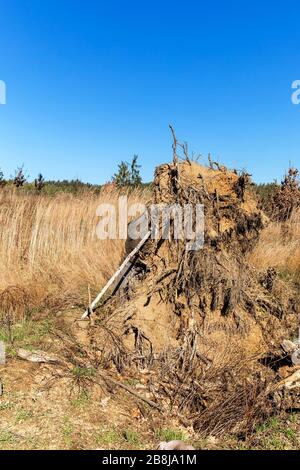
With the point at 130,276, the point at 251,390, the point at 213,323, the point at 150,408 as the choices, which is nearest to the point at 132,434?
the point at 150,408

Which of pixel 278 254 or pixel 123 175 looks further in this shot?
pixel 123 175

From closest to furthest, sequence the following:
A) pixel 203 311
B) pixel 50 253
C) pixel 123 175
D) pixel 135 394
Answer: pixel 135 394 < pixel 203 311 < pixel 50 253 < pixel 123 175

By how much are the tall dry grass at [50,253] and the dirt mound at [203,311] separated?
1.31 meters

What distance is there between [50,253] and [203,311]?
12.0 feet

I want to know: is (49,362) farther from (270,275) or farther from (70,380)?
(270,275)

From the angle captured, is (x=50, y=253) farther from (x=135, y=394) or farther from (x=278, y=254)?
(x=278, y=254)

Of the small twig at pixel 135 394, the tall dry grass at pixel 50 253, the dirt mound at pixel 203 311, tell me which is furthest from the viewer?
the tall dry grass at pixel 50 253

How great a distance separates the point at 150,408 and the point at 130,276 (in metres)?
2.63

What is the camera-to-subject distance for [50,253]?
27.3ft

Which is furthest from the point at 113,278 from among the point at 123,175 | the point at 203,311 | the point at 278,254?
the point at 123,175

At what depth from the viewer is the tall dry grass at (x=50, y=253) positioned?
7.12 m

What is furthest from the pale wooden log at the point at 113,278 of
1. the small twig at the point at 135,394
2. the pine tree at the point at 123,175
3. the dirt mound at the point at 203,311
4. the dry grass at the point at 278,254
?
the pine tree at the point at 123,175

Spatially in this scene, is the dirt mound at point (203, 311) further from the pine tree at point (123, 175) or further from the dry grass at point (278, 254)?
the pine tree at point (123, 175)

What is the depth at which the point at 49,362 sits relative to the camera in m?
4.92
